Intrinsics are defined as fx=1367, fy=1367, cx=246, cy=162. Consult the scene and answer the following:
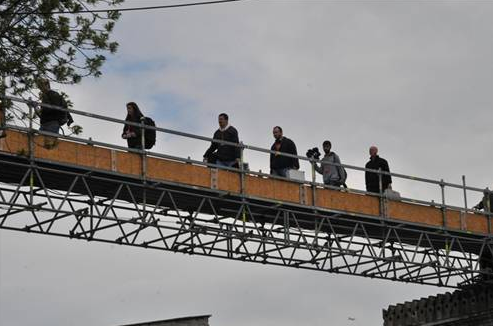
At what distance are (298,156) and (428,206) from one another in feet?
13.4

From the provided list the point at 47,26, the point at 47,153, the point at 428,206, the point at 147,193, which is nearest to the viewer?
the point at 47,26

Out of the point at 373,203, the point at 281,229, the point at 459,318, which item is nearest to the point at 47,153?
the point at 281,229

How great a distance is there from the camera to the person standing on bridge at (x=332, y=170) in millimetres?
28781

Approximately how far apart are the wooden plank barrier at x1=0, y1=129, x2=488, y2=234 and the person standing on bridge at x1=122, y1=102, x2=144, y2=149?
41 centimetres

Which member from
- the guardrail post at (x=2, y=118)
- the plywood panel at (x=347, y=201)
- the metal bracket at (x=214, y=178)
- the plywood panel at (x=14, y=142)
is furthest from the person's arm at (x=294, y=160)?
the guardrail post at (x=2, y=118)

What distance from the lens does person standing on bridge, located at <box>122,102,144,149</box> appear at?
2536 centimetres

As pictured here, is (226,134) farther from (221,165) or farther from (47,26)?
(47,26)

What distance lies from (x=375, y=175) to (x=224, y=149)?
14.9ft

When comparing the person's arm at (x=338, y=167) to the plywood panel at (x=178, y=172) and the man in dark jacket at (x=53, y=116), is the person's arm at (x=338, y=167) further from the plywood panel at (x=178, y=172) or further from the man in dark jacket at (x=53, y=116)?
the man in dark jacket at (x=53, y=116)

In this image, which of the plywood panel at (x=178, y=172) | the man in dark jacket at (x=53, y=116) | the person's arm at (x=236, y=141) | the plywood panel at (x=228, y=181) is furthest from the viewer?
the person's arm at (x=236, y=141)

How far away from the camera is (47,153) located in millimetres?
23781

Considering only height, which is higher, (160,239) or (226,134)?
(226,134)

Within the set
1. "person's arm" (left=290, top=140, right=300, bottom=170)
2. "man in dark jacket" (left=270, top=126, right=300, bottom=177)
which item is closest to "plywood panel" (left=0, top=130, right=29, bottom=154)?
"man in dark jacket" (left=270, top=126, right=300, bottom=177)

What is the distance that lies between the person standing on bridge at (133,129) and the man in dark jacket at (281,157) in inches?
127
